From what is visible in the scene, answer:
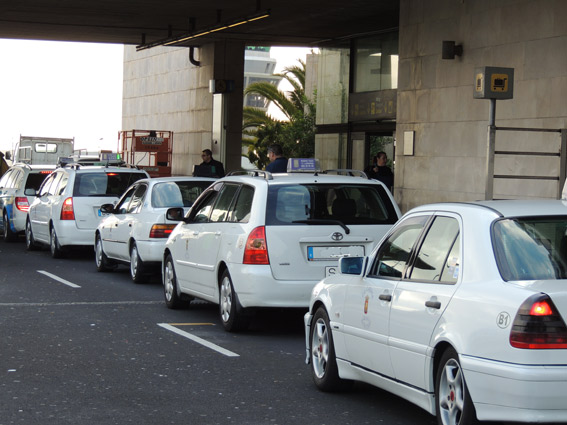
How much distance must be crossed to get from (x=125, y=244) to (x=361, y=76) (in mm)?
14947

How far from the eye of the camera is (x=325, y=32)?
29516 millimetres

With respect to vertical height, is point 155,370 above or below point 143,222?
below

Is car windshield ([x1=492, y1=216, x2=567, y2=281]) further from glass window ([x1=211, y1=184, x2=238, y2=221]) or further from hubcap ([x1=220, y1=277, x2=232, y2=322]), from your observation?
glass window ([x1=211, y1=184, x2=238, y2=221])

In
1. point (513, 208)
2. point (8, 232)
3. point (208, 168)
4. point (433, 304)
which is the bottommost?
point (8, 232)

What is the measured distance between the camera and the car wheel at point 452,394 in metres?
5.69

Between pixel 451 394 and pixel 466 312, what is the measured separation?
0.52 metres

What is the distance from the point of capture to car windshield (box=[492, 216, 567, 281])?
5.68m

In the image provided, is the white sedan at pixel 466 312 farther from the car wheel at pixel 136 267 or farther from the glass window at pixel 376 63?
the glass window at pixel 376 63

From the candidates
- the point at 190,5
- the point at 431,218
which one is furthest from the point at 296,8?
the point at 431,218

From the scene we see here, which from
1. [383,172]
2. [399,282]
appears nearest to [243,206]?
[399,282]

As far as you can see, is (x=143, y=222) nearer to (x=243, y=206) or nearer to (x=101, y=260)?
(x=101, y=260)

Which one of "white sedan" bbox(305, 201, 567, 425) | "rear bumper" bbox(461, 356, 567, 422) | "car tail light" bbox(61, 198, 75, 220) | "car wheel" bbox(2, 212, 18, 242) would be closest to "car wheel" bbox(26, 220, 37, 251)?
"car wheel" bbox(2, 212, 18, 242)

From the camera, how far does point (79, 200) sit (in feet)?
62.7

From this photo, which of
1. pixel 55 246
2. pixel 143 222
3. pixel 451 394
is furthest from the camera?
pixel 55 246
